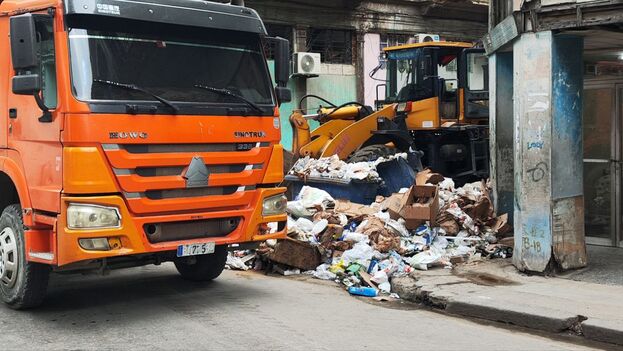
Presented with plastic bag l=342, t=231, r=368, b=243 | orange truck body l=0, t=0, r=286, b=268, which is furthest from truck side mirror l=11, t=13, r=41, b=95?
plastic bag l=342, t=231, r=368, b=243

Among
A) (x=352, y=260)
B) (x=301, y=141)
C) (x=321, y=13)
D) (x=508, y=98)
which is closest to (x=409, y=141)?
(x=301, y=141)

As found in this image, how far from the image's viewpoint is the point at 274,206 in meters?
6.96

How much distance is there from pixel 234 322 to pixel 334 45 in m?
15.5

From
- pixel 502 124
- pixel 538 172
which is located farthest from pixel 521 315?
pixel 502 124

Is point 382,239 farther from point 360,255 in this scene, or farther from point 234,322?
point 234,322

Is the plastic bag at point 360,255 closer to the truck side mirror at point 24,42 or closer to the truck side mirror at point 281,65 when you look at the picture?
the truck side mirror at point 281,65

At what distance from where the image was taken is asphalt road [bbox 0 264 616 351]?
18.4ft

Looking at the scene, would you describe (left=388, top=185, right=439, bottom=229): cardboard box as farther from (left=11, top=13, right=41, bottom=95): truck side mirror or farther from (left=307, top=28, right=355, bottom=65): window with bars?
(left=307, top=28, right=355, bottom=65): window with bars

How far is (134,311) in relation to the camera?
664 centimetres

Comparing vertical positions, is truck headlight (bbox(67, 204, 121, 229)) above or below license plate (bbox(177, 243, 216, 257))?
above

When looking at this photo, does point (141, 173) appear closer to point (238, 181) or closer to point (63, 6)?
point (238, 181)

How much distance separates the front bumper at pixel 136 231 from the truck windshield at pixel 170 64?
0.96 m

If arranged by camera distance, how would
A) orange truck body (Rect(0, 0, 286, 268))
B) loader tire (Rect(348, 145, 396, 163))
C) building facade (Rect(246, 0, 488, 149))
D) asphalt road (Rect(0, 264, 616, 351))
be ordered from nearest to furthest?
asphalt road (Rect(0, 264, 616, 351))
orange truck body (Rect(0, 0, 286, 268))
loader tire (Rect(348, 145, 396, 163))
building facade (Rect(246, 0, 488, 149))

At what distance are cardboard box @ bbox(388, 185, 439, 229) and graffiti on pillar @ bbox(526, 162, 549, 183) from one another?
189 cm
